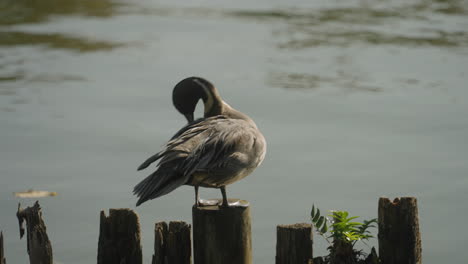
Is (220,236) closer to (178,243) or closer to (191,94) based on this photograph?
(178,243)

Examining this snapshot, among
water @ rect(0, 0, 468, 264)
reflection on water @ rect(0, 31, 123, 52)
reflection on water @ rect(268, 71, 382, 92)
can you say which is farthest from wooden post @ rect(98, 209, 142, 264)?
reflection on water @ rect(0, 31, 123, 52)

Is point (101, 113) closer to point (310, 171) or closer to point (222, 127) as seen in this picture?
point (310, 171)

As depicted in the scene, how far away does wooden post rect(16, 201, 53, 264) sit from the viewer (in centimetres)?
597

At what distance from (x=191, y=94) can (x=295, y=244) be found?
77.4 inches

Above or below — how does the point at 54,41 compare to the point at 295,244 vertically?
above

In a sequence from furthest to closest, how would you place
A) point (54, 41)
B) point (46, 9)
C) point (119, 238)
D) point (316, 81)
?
point (46, 9) < point (54, 41) < point (316, 81) < point (119, 238)

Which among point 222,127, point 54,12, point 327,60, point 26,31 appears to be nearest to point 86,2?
point 54,12

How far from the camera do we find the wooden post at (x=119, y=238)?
5988 mm

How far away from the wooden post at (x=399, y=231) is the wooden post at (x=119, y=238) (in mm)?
1743

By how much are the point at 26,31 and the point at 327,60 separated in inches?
266

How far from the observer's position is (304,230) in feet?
19.5

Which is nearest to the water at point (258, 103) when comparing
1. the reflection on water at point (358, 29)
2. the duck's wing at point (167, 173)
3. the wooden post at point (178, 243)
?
the reflection on water at point (358, 29)

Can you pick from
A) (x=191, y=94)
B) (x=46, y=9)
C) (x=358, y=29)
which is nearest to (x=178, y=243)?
(x=191, y=94)

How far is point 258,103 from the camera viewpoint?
13.0 m
